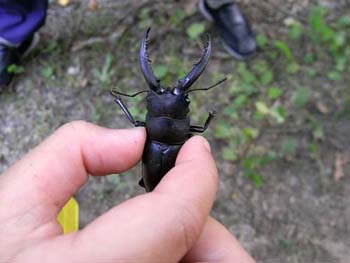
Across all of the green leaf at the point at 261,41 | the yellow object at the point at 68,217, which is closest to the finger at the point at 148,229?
the yellow object at the point at 68,217

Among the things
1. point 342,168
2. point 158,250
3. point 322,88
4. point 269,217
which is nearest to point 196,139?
point 158,250

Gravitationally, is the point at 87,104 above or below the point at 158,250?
below

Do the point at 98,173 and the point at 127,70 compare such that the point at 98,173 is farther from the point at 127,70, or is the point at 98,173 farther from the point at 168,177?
the point at 127,70

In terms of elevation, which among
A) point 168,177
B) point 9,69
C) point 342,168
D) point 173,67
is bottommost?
point 342,168

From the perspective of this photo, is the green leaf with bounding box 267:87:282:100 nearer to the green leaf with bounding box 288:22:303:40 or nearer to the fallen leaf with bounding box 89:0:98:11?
the green leaf with bounding box 288:22:303:40

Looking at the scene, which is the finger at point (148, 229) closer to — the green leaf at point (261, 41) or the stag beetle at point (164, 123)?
the stag beetle at point (164, 123)

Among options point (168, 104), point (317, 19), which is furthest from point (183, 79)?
point (317, 19)

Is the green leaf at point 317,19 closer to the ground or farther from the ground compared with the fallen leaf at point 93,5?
closer to the ground

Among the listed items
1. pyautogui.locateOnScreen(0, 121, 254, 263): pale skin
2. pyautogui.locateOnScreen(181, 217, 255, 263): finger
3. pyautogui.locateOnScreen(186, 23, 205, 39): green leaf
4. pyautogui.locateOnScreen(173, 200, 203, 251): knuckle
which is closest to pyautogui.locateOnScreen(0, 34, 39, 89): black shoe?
pyautogui.locateOnScreen(186, 23, 205, 39): green leaf
